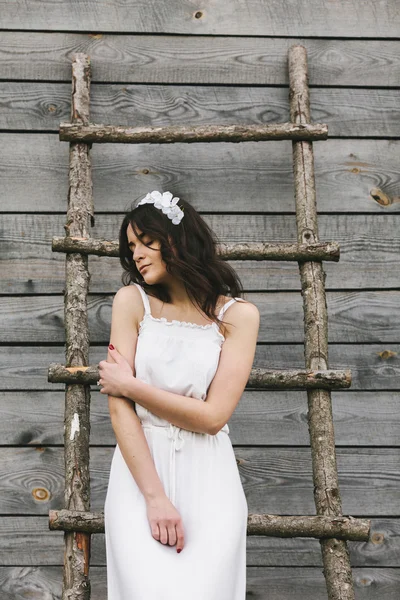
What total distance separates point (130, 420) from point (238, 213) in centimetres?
139

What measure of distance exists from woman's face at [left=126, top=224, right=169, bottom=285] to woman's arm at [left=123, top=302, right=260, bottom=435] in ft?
0.93

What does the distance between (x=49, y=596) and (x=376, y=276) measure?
6.03 feet

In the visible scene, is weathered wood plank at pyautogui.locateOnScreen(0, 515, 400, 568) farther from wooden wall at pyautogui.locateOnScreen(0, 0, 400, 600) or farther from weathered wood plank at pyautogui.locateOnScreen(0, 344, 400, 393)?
weathered wood plank at pyautogui.locateOnScreen(0, 344, 400, 393)

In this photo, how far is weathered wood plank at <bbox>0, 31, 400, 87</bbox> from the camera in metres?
3.33

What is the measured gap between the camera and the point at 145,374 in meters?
2.18

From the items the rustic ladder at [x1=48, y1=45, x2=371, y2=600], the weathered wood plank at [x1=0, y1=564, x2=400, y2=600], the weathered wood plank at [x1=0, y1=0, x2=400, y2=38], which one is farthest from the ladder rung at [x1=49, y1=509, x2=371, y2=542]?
the weathered wood plank at [x1=0, y1=0, x2=400, y2=38]

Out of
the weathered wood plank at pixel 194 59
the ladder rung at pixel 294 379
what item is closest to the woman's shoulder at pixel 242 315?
the ladder rung at pixel 294 379

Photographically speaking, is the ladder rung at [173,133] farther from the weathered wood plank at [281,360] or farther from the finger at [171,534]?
the finger at [171,534]

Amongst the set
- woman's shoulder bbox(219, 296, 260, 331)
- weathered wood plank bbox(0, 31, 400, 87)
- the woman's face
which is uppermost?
weathered wood plank bbox(0, 31, 400, 87)

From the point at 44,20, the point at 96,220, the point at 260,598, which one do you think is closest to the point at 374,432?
the point at 260,598

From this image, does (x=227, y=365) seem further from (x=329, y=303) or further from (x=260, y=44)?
(x=260, y=44)

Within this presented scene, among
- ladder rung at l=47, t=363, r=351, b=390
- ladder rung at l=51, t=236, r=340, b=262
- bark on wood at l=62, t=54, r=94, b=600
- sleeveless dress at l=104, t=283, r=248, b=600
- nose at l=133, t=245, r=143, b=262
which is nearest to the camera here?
sleeveless dress at l=104, t=283, r=248, b=600

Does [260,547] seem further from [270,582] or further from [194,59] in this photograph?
[194,59]

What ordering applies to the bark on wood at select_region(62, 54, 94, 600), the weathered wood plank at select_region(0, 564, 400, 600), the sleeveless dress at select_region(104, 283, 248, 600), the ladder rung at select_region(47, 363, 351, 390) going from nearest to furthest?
the sleeveless dress at select_region(104, 283, 248, 600) < the bark on wood at select_region(62, 54, 94, 600) < the ladder rung at select_region(47, 363, 351, 390) < the weathered wood plank at select_region(0, 564, 400, 600)
